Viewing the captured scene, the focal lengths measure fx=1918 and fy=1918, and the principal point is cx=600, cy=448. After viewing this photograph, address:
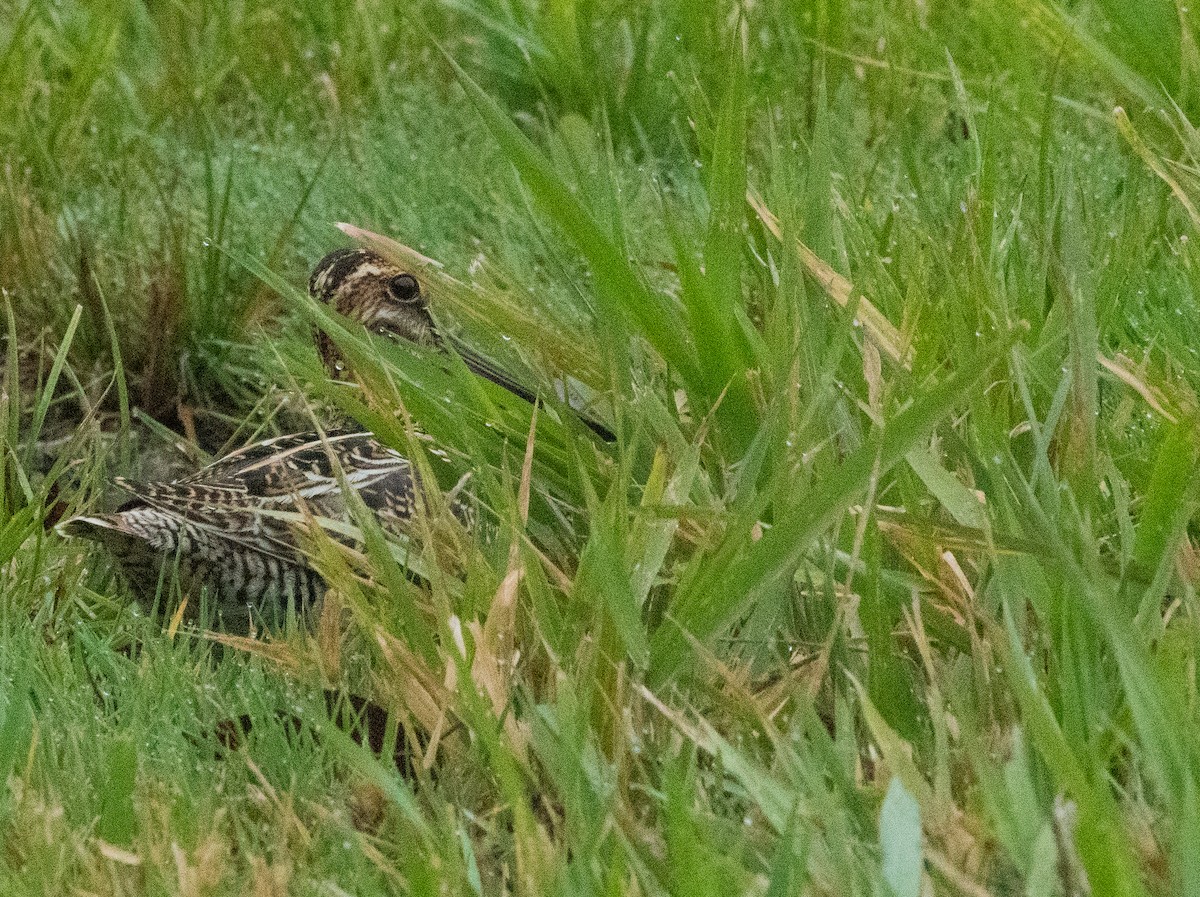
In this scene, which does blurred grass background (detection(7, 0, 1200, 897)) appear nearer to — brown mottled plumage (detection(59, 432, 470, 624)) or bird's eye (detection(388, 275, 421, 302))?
brown mottled plumage (detection(59, 432, 470, 624))

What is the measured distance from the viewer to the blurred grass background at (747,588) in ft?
5.80

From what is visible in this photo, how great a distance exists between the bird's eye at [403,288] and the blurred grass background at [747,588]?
65cm

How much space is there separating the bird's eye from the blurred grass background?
25.6 inches

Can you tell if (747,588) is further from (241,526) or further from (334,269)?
(334,269)

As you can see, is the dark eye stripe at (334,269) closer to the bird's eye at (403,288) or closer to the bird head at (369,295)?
the bird head at (369,295)

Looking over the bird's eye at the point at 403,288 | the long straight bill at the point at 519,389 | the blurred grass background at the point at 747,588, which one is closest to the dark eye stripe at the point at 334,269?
the bird's eye at the point at 403,288

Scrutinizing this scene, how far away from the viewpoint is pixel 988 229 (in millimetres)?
2807

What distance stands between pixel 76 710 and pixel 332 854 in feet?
2.03

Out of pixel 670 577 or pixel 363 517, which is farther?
pixel 670 577

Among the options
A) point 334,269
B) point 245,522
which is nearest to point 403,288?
point 334,269

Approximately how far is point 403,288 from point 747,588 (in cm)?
264

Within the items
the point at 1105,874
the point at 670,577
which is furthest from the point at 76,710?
the point at 1105,874

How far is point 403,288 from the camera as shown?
15.0ft

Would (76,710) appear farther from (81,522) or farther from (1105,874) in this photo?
(1105,874)
